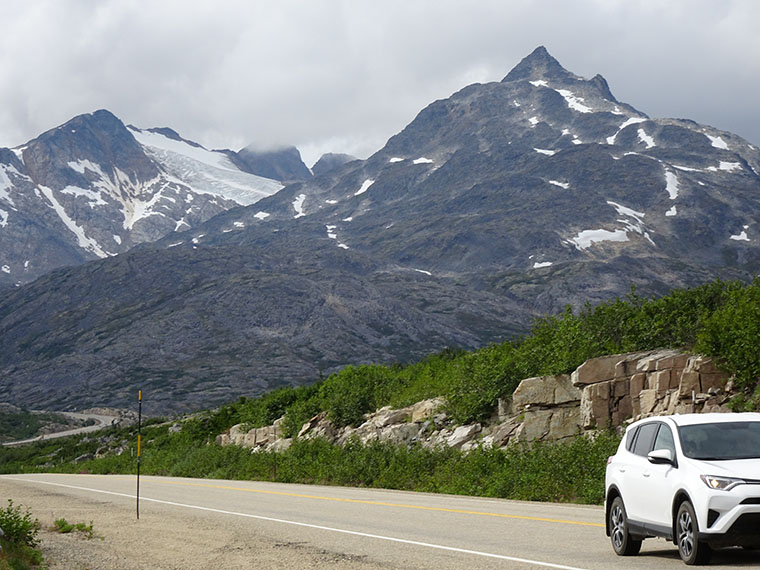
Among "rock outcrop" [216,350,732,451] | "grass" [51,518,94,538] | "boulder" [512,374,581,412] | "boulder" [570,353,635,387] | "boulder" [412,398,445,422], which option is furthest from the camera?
"boulder" [412,398,445,422]

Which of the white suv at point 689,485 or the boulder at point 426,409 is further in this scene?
the boulder at point 426,409

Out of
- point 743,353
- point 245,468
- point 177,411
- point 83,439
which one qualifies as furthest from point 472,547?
point 177,411

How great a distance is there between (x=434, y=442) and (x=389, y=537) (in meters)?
19.2

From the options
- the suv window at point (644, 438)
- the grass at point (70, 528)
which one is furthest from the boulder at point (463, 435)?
the suv window at point (644, 438)

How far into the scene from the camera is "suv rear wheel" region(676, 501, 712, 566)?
9.80 m

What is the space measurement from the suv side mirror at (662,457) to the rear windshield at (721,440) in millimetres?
162

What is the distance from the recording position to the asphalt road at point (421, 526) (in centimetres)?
1125

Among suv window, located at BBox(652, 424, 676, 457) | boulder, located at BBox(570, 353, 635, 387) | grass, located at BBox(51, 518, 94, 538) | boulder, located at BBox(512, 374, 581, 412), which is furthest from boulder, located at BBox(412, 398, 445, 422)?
suv window, located at BBox(652, 424, 676, 457)

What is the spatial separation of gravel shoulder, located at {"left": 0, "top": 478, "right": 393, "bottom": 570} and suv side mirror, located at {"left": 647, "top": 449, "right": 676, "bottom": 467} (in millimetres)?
3451

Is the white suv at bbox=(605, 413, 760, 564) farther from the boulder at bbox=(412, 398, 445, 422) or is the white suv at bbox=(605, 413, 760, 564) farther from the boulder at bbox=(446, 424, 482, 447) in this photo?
the boulder at bbox=(412, 398, 445, 422)

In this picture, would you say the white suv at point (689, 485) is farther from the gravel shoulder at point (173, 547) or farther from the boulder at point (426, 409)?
the boulder at point (426, 409)

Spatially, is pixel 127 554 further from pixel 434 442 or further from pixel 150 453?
pixel 150 453

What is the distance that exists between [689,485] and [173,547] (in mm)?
8117

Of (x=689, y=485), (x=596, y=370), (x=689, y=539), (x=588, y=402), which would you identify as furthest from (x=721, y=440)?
(x=596, y=370)
